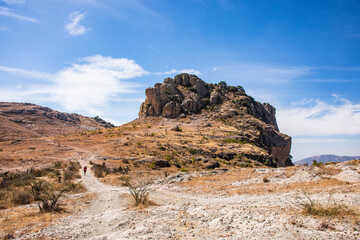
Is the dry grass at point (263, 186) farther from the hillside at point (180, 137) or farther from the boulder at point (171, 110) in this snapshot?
the boulder at point (171, 110)

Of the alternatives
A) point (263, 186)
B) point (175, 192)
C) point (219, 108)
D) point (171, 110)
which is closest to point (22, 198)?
point (175, 192)

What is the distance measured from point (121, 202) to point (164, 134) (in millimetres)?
39934

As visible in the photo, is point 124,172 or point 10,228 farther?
point 124,172

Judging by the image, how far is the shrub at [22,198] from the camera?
1360 centimetres

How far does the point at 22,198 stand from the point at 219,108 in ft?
226

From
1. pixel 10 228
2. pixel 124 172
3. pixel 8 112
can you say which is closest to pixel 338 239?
pixel 10 228

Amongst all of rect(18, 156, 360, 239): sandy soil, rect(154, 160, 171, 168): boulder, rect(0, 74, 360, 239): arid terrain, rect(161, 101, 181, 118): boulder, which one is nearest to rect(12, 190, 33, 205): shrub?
rect(0, 74, 360, 239): arid terrain

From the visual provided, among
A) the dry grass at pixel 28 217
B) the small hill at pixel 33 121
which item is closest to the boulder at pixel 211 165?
the dry grass at pixel 28 217

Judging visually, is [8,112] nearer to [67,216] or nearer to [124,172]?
[124,172]

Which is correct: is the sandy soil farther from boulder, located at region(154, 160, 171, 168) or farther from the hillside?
the hillside

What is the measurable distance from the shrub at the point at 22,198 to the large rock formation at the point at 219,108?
4722cm

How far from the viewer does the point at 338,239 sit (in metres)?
5.73

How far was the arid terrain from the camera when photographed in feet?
24.5

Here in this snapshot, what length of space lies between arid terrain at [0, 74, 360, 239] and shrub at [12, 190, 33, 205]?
2.3 inches
